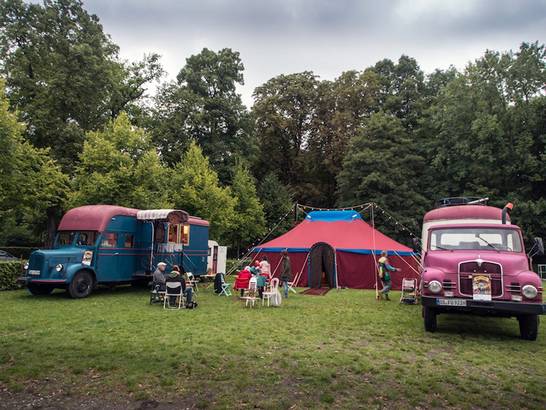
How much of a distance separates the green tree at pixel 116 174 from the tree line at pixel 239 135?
7 centimetres

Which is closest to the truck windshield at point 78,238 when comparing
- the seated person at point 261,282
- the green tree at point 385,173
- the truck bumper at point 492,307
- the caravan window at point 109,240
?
the caravan window at point 109,240

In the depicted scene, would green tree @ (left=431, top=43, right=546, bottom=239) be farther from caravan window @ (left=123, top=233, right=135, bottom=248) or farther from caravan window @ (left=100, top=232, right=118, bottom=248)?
caravan window @ (left=100, top=232, right=118, bottom=248)

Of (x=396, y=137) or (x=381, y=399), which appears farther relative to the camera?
(x=396, y=137)

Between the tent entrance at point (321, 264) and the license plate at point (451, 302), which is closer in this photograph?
the license plate at point (451, 302)

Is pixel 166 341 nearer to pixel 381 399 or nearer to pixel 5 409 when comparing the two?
pixel 5 409

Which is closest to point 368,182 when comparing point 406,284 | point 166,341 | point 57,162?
point 406,284

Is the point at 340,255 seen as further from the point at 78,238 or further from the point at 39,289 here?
the point at 39,289

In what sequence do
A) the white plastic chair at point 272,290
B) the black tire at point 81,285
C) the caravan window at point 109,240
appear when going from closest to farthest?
1. the white plastic chair at point 272,290
2. the black tire at point 81,285
3. the caravan window at point 109,240

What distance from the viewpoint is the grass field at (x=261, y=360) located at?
478 cm

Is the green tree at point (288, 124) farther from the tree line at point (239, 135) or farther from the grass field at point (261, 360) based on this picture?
the grass field at point (261, 360)

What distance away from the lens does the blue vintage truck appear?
40.6 ft

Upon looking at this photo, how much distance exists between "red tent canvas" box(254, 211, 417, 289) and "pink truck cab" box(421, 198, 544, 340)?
8.65m

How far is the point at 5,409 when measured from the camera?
4340 millimetres

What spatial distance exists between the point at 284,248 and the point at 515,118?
67.2 ft
